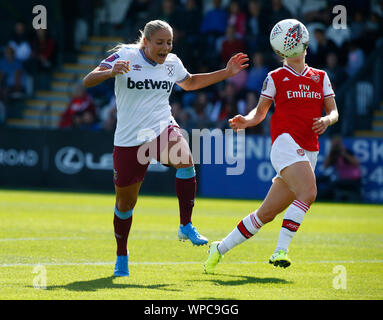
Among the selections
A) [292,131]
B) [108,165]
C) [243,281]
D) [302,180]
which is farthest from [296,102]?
[108,165]

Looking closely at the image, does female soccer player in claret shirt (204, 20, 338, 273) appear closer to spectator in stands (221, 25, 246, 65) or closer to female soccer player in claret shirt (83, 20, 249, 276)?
female soccer player in claret shirt (83, 20, 249, 276)

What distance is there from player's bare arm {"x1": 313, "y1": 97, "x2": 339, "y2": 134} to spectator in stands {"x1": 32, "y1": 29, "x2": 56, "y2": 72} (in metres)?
18.0

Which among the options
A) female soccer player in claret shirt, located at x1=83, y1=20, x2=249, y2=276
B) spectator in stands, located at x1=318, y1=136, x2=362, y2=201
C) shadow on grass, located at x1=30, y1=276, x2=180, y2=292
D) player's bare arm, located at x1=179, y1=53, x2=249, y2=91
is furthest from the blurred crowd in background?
shadow on grass, located at x1=30, y1=276, x2=180, y2=292

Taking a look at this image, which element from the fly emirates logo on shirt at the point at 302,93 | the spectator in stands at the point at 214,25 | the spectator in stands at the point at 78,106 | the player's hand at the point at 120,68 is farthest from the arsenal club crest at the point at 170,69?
the spectator in stands at the point at 214,25

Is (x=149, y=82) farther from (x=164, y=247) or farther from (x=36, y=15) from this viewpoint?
(x=36, y=15)

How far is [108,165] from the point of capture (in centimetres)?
2078

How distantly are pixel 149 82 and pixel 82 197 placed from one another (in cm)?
1114

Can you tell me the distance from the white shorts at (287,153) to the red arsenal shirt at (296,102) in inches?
2.0

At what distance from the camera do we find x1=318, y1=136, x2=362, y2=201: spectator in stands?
1888 centimetres

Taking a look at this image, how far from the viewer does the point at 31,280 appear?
7168mm

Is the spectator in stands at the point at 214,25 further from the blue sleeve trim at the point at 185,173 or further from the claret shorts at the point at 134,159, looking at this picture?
the claret shorts at the point at 134,159

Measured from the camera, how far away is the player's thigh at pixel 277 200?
786cm

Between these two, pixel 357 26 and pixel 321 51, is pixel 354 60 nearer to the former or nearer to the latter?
pixel 321 51
